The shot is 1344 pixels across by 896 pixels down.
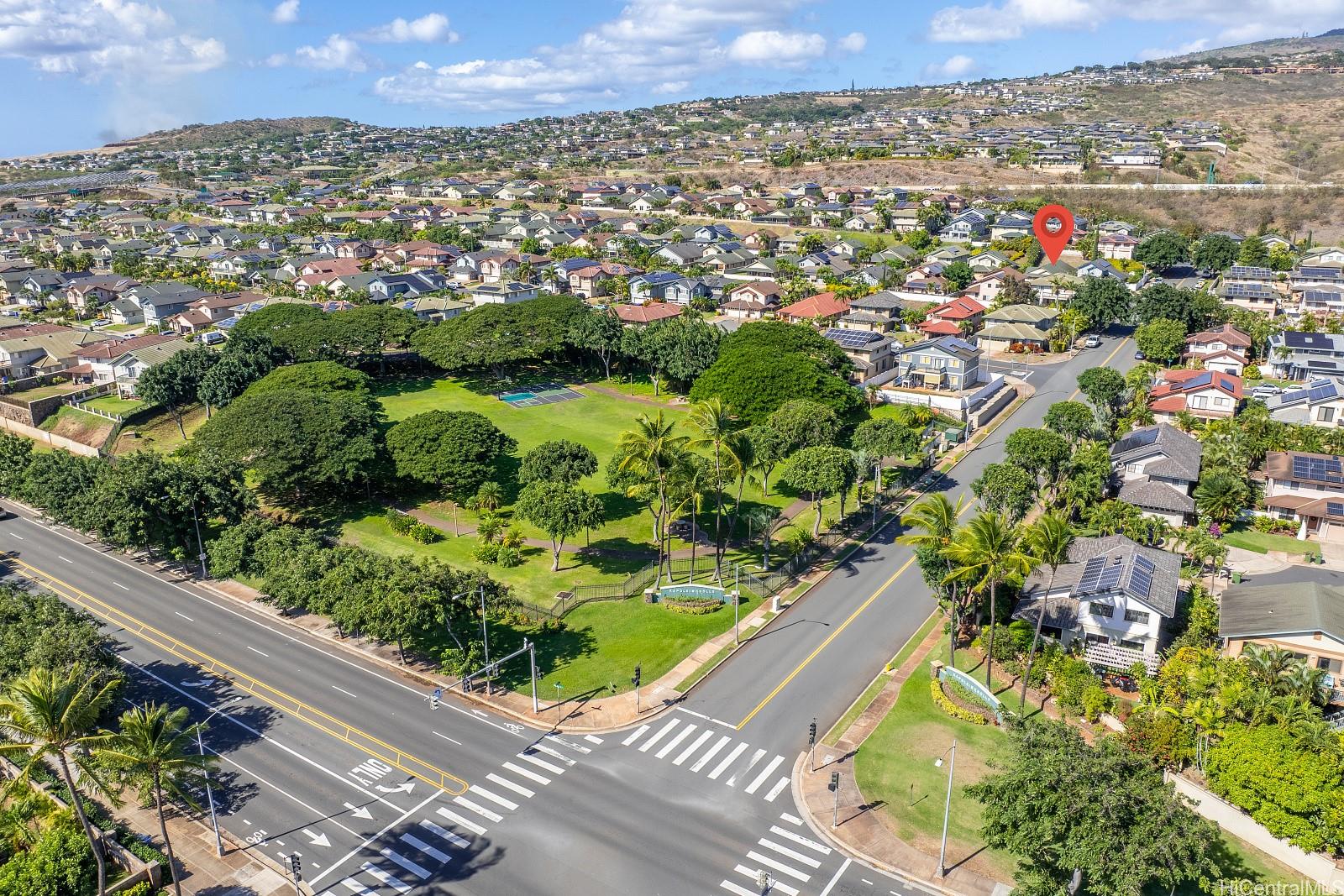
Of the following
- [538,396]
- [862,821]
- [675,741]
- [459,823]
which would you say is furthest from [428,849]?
[538,396]

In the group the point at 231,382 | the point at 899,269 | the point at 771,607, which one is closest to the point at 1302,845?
the point at 771,607

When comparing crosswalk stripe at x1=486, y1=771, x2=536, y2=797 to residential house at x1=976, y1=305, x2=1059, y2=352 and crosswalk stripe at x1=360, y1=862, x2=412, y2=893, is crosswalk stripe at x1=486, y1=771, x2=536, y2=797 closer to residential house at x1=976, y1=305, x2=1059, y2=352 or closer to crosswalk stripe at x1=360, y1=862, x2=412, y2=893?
crosswalk stripe at x1=360, y1=862, x2=412, y2=893

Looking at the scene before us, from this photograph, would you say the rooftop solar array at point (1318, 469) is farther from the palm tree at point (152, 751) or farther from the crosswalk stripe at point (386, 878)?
the palm tree at point (152, 751)

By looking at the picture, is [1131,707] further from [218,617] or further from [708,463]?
[218,617]

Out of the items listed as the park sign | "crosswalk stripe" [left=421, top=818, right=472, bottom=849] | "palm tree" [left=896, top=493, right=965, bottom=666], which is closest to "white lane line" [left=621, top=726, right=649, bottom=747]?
"crosswalk stripe" [left=421, top=818, right=472, bottom=849]

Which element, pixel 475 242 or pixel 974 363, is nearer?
pixel 974 363

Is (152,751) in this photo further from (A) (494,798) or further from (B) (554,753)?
(B) (554,753)
